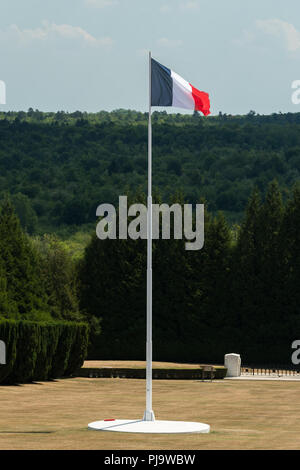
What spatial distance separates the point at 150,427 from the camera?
22609 mm

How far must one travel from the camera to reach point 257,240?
2825 inches

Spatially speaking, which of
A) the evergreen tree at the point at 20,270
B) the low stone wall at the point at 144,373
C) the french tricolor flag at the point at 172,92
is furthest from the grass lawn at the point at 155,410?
the french tricolor flag at the point at 172,92

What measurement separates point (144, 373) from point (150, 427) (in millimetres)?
29869

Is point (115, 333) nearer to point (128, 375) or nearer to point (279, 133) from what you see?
point (128, 375)

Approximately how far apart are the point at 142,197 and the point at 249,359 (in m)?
15.5

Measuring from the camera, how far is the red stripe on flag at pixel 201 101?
977 inches

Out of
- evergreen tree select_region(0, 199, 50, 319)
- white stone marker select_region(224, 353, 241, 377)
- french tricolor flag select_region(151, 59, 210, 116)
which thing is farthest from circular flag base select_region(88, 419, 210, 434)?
white stone marker select_region(224, 353, 241, 377)

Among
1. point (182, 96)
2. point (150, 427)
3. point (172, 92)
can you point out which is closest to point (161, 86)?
point (172, 92)

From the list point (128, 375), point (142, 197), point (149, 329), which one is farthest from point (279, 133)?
point (149, 329)

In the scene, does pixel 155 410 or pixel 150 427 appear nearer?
Result: pixel 150 427

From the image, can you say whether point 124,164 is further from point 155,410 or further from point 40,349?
point 155,410

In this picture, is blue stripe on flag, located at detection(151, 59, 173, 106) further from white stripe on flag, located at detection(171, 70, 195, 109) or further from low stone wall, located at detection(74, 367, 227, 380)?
low stone wall, located at detection(74, 367, 227, 380)

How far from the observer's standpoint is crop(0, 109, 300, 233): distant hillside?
114125mm

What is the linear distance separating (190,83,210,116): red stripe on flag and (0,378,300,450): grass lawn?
8.48 meters
